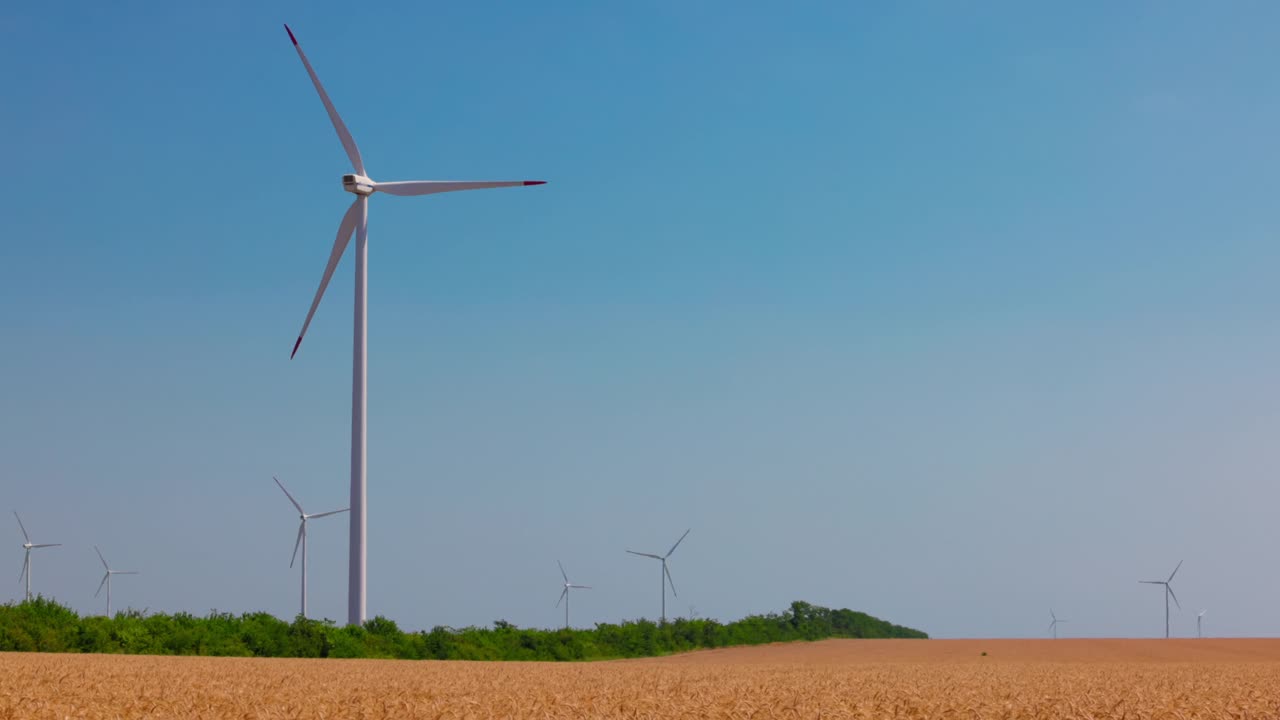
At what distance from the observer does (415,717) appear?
57.5 feet

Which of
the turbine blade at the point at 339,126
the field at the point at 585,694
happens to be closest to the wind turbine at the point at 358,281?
the turbine blade at the point at 339,126

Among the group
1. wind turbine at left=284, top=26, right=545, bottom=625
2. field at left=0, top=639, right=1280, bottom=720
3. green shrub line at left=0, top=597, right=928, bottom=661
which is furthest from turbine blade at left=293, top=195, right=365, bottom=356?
field at left=0, top=639, right=1280, bottom=720

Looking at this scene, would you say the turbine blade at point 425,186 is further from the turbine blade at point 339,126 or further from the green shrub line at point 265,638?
the green shrub line at point 265,638

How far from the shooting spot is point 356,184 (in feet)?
240

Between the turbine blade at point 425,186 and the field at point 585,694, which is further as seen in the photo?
the turbine blade at point 425,186

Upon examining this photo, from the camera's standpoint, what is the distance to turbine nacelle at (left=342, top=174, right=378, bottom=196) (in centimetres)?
7288

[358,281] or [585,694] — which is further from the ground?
[358,281]

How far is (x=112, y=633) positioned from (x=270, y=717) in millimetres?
37008

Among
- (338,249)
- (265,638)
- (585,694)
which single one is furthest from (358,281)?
(585,694)

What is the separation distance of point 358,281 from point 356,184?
7.22m

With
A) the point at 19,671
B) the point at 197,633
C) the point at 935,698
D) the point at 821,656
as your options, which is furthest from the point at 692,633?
the point at 935,698

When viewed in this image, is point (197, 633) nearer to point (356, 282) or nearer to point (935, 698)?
point (356, 282)

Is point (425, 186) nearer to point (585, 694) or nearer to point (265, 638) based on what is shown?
point (265, 638)

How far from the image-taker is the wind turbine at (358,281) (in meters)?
63.9
